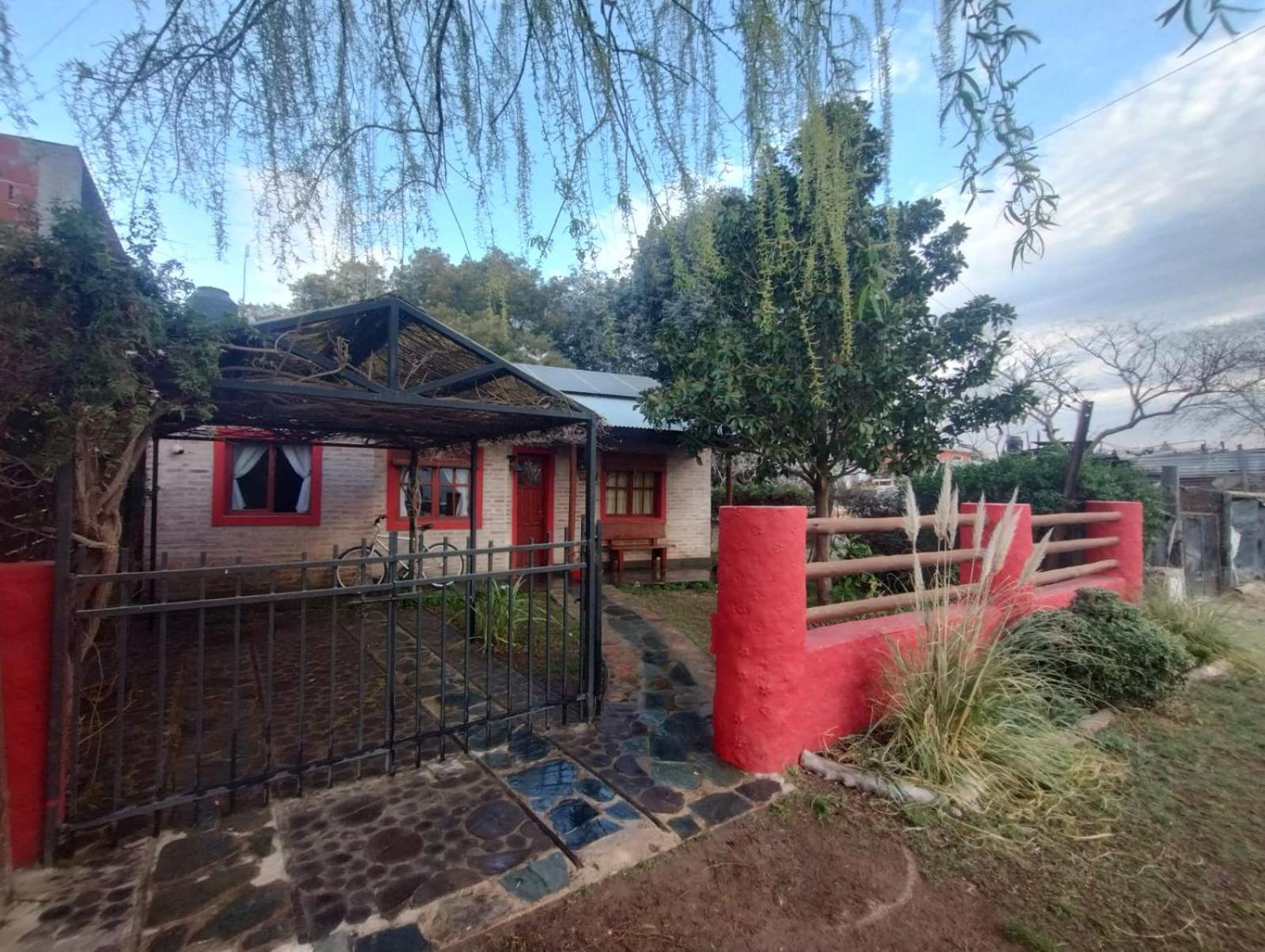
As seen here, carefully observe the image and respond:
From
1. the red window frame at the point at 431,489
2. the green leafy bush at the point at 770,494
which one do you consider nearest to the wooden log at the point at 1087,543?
the green leafy bush at the point at 770,494

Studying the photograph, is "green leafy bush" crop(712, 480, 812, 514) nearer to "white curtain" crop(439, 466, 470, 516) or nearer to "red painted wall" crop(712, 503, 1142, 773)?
"white curtain" crop(439, 466, 470, 516)

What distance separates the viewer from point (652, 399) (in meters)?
7.30

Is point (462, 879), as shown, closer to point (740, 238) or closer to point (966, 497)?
point (740, 238)

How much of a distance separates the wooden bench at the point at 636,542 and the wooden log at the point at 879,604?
20.0ft

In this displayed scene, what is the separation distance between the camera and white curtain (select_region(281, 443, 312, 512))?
7.96 m

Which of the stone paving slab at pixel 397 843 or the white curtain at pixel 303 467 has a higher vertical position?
the white curtain at pixel 303 467

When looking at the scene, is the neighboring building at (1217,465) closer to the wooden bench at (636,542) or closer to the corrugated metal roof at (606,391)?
the wooden bench at (636,542)

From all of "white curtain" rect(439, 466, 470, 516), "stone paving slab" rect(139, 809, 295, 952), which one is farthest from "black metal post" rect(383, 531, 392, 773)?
"white curtain" rect(439, 466, 470, 516)

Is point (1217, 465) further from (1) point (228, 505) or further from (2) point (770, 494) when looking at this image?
(1) point (228, 505)

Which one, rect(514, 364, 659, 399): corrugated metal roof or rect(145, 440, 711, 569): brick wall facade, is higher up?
rect(514, 364, 659, 399): corrugated metal roof

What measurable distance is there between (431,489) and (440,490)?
0.14 meters

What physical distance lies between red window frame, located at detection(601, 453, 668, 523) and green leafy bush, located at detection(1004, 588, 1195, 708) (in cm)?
661

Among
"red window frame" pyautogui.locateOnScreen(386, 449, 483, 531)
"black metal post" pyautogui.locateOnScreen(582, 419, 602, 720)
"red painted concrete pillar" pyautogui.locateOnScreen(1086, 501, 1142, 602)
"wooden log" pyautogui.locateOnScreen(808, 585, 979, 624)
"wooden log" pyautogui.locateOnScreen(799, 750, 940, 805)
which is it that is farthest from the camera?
"red window frame" pyautogui.locateOnScreen(386, 449, 483, 531)

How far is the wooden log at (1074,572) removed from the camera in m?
4.95
